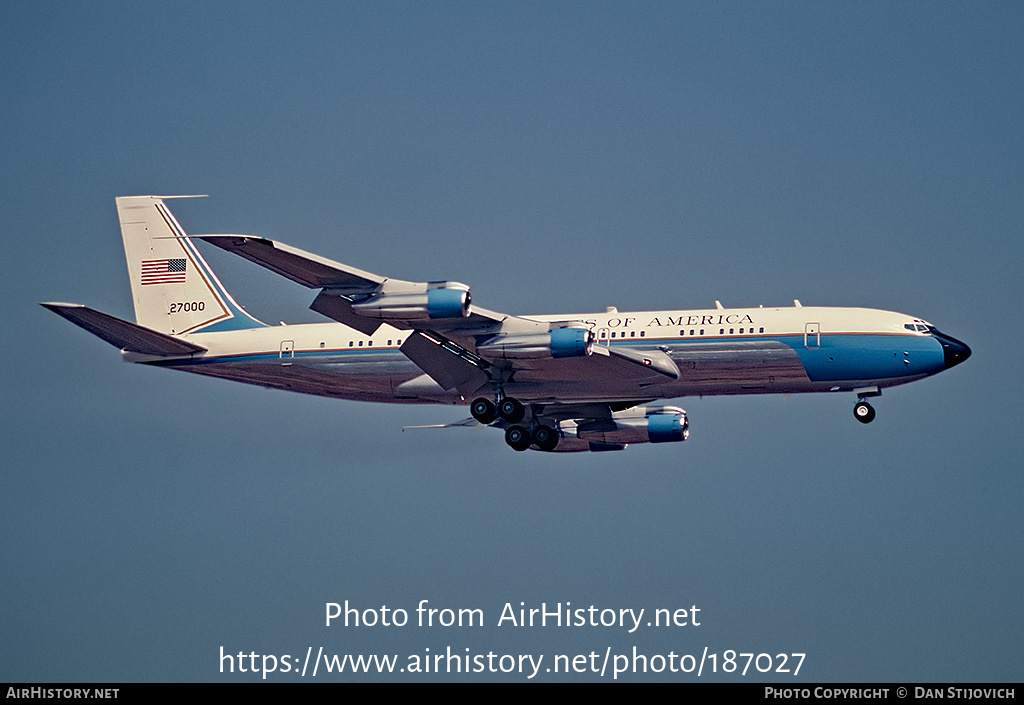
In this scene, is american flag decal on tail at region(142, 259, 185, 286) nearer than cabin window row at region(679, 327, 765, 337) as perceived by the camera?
No

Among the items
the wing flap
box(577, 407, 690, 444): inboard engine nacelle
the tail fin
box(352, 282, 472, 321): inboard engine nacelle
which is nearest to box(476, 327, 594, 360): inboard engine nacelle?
the wing flap

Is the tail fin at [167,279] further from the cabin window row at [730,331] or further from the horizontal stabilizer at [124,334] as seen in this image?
the cabin window row at [730,331]

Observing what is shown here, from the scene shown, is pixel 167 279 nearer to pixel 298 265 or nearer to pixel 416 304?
pixel 298 265

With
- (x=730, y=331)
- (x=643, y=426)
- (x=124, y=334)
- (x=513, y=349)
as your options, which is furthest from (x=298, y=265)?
(x=643, y=426)

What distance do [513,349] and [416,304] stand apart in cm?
513

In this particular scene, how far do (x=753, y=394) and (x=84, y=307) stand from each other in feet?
83.8

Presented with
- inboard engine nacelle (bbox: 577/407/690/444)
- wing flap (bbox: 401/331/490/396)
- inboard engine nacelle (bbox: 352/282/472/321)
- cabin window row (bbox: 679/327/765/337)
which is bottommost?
inboard engine nacelle (bbox: 577/407/690/444)

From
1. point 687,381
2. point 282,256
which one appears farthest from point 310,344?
point 687,381

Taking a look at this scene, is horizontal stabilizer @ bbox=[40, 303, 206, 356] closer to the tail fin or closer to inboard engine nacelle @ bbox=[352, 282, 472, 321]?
the tail fin

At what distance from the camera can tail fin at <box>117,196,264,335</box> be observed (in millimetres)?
65188

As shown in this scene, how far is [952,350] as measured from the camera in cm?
5762

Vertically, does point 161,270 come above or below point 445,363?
above

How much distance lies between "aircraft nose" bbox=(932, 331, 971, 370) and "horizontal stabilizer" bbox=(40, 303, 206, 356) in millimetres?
29406
